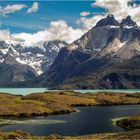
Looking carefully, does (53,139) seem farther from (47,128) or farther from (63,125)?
(63,125)

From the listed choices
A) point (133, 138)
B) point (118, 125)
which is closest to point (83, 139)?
point (133, 138)

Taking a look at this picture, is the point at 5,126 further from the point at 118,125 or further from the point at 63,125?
the point at 118,125

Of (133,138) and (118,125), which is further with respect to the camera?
(118,125)

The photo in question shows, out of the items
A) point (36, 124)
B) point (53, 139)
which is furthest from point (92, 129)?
point (53, 139)

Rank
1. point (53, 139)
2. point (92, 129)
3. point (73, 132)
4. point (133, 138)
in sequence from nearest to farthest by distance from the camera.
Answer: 1. point (133, 138)
2. point (53, 139)
3. point (73, 132)
4. point (92, 129)

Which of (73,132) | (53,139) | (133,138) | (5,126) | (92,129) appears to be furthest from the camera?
(5,126)

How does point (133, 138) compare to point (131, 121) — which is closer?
point (133, 138)

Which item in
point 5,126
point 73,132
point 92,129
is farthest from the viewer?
point 5,126

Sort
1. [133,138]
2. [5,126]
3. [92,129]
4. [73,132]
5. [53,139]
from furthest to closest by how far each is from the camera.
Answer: [5,126], [92,129], [73,132], [53,139], [133,138]
